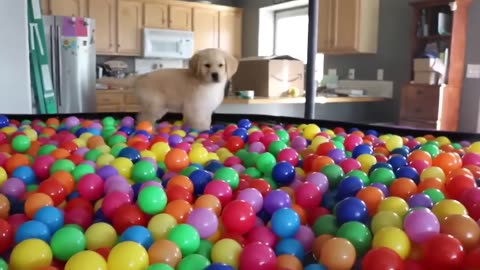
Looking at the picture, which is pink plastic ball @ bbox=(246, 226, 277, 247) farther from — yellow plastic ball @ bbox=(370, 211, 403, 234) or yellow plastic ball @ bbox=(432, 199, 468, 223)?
yellow plastic ball @ bbox=(432, 199, 468, 223)

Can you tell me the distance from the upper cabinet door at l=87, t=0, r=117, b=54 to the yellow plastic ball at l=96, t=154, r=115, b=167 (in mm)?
4367

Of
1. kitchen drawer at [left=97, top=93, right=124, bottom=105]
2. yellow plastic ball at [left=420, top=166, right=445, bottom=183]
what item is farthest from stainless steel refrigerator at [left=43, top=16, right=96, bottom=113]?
yellow plastic ball at [left=420, top=166, right=445, bottom=183]

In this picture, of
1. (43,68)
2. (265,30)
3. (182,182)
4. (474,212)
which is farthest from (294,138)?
(265,30)

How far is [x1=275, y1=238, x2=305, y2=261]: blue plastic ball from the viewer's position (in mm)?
793

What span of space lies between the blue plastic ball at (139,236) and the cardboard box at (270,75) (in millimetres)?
2670

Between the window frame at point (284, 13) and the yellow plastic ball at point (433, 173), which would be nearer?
the yellow plastic ball at point (433, 173)

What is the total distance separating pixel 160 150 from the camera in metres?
1.43

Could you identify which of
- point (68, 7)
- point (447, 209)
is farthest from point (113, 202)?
point (68, 7)

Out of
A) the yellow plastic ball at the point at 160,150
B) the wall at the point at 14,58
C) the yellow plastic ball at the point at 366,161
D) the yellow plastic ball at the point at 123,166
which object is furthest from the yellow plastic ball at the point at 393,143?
the wall at the point at 14,58

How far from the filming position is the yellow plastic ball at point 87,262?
2.19 feet

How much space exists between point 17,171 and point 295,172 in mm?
731

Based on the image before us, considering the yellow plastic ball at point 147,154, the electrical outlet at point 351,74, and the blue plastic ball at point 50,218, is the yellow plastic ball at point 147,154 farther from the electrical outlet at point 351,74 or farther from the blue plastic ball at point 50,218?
the electrical outlet at point 351,74

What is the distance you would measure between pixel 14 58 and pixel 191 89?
135 centimetres

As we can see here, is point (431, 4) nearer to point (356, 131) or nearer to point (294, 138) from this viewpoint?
point (356, 131)
